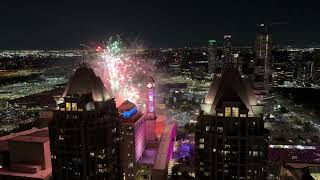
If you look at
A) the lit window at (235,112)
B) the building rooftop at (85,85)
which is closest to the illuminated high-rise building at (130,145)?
the building rooftop at (85,85)

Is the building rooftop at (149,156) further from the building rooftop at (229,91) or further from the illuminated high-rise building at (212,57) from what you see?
the illuminated high-rise building at (212,57)

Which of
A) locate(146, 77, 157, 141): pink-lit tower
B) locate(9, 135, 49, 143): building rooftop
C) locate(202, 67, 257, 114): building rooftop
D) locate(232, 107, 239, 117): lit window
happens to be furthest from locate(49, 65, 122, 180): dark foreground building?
locate(146, 77, 157, 141): pink-lit tower

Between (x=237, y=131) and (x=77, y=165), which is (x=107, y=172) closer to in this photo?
(x=77, y=165)

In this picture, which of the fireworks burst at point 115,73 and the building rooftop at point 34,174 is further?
the fireworks burst at point 115,73

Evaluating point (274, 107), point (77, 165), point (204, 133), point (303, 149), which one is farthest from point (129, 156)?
point (274, 107)

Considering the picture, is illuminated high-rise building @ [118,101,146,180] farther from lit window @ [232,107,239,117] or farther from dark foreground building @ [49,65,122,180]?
lit window @ [232,107,239,117]

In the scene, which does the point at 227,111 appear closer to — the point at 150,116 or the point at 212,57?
the point at 150,116
